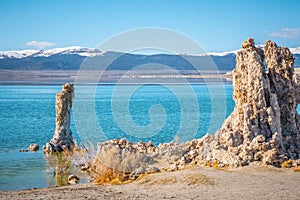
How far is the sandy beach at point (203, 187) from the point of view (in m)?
10.1

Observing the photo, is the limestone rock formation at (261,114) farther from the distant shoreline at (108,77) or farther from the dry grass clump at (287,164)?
the distant shoreline at (108,77)

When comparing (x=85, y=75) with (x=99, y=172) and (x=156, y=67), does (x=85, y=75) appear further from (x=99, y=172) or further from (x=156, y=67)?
(x=99, y=172)

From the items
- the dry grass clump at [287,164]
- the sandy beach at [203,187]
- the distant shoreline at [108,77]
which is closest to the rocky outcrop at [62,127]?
the sandy beach at [203,187]

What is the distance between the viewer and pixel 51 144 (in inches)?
778

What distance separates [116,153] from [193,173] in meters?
2.74

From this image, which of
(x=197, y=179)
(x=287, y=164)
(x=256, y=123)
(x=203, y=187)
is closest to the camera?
(x=203, y=187)

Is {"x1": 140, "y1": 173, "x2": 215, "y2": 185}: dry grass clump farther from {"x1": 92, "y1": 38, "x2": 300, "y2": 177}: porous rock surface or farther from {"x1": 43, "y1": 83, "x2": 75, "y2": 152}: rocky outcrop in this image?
{"x1": 43, "y1": 83, "x2": 75, "y2": 152}: rocky outcrop

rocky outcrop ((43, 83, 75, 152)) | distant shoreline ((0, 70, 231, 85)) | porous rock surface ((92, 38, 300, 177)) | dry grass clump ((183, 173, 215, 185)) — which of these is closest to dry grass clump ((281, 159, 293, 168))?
porous rock surface ((92, 38, 300, 177))

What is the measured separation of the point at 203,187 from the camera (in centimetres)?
1069

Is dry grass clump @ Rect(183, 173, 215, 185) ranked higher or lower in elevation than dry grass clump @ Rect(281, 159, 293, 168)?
lower

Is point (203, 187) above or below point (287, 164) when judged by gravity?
below

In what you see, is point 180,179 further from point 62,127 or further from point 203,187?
point 62,127

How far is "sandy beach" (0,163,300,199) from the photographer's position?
10078 millimetres

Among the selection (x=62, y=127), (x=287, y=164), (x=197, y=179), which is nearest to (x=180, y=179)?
(x=197, y=179)
